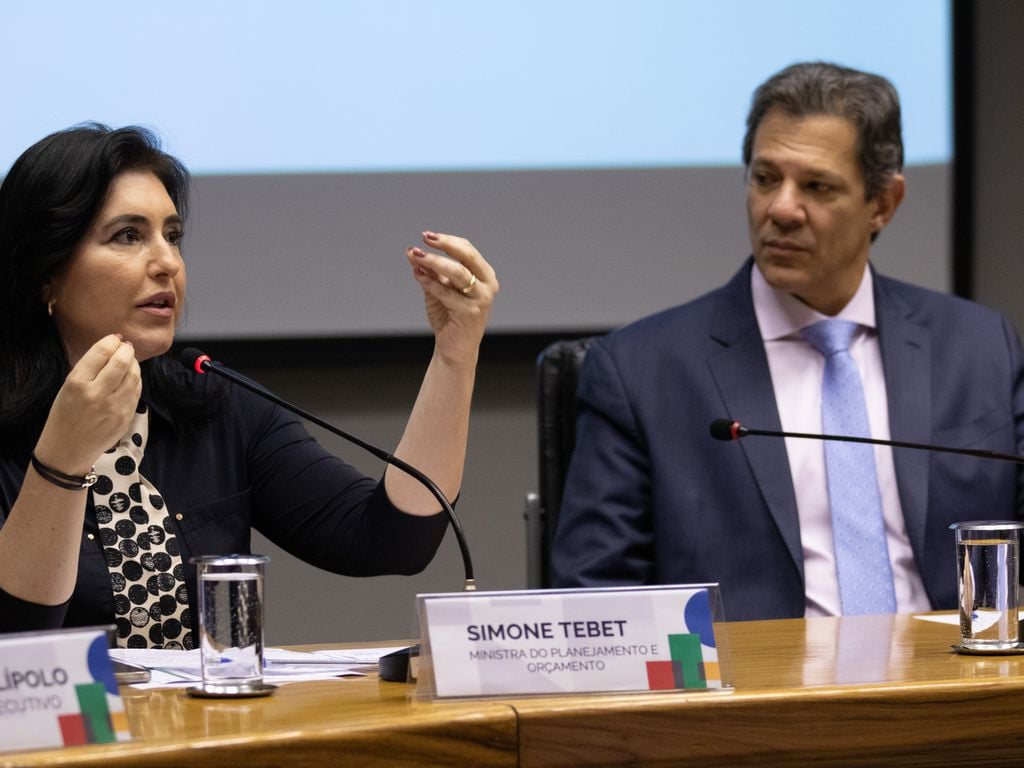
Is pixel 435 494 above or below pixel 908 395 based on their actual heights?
below

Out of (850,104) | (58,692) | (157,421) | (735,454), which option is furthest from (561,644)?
(850,104)

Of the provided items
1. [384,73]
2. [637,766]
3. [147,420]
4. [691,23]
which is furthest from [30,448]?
[691,23]

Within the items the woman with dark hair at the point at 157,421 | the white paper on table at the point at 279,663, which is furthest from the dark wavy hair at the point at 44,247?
the white paper on table at the point at 279,663

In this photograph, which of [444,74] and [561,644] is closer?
[561,644]

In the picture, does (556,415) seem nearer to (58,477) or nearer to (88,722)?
(58,477)

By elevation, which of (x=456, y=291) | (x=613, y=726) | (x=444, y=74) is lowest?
(x=613, y=726)

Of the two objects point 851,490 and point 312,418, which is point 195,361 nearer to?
point 312,418

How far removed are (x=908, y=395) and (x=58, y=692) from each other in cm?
168

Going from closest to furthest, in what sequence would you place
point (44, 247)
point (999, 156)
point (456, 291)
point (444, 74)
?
point (456, 291) → point (44, 247) → point (444, 74) → point (999, 156)

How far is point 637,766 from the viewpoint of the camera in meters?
1.16

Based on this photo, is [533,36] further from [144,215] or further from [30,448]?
[30,448]

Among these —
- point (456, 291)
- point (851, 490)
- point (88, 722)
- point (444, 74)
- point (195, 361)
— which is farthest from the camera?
point (444, 74)

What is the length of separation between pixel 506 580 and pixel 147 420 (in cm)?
156

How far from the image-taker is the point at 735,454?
231 centimetres
